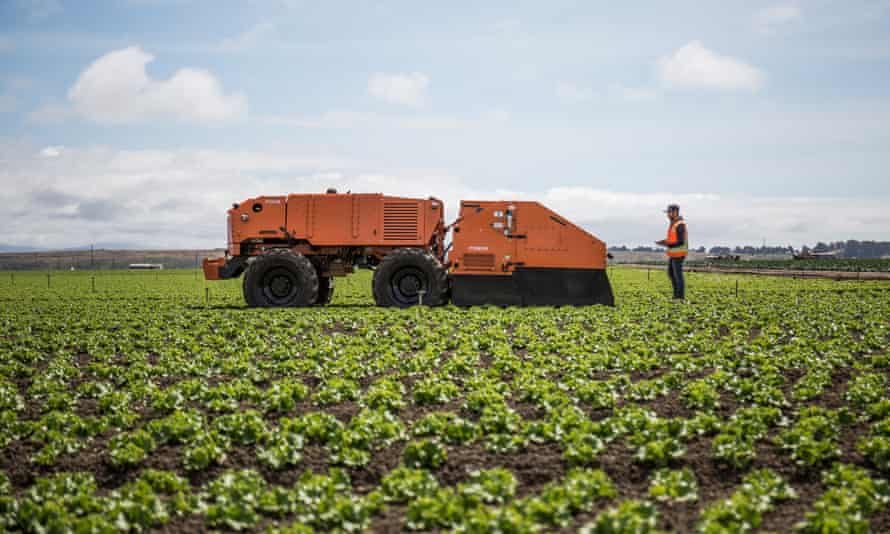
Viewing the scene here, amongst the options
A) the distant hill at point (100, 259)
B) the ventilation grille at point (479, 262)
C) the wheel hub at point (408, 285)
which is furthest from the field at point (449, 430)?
the distant hill at point (100, 259)

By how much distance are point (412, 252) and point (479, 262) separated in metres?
1.73

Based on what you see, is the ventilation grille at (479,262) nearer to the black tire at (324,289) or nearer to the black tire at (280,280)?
the black tire at (280,280)

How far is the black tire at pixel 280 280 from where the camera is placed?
19859 mm

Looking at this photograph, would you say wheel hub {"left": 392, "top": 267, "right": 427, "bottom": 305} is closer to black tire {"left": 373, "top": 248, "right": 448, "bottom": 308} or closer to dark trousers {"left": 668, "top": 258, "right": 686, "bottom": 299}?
black tire {"left": 373, "top": 248, "right": 448, "bottom": 308}

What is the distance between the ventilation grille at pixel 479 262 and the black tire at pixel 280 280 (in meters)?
4.09

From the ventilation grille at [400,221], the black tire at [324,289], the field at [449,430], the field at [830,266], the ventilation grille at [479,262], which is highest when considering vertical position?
the ventilation grille at [400,221]

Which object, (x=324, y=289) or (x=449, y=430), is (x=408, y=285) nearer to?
(x=324, y=289)

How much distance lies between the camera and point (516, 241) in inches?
753

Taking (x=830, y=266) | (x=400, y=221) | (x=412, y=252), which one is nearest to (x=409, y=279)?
(x=412, y=252)

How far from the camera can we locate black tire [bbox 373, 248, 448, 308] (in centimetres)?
1920

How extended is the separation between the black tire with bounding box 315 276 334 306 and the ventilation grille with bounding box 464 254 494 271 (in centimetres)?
423

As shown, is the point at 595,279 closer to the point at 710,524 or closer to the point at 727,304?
the point at 727,304

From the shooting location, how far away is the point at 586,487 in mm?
6695

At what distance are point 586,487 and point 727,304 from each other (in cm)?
1748
